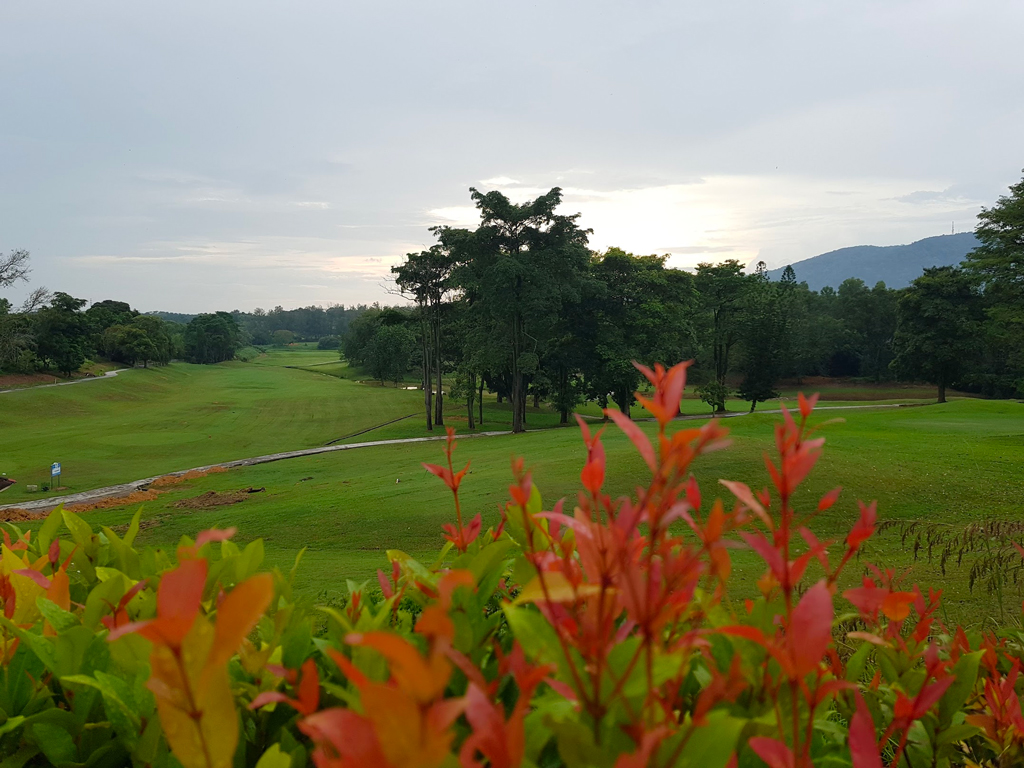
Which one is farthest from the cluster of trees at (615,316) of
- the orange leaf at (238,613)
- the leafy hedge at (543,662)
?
the orange leaf at (238,613)

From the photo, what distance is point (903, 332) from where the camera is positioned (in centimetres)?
3944

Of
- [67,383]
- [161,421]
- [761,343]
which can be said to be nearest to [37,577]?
[761,343]

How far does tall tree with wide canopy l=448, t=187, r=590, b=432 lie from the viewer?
26.4 meters

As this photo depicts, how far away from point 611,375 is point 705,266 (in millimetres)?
14098

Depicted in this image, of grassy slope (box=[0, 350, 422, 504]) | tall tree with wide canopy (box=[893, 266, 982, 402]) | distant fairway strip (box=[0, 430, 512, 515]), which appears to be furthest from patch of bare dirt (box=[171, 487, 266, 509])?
tall tree with wide canopy (box=[893, 266, 982, 402])

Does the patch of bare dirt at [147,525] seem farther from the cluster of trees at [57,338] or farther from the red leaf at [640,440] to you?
the cluster of trees at [57,338]

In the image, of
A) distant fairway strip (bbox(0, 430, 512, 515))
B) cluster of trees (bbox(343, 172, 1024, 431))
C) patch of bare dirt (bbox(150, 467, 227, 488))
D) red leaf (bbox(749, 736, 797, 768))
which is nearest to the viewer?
red leaf (bbox(749, 736, 797, 768))

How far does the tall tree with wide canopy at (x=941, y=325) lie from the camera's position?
122 ft

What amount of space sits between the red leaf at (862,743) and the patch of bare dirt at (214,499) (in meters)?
17.1

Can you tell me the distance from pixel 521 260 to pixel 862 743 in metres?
26.2

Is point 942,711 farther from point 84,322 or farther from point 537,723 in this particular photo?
point 84,322

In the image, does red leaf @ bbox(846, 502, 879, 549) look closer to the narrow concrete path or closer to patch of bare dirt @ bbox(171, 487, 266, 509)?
patch of bare dirt @ bbox(171, 487, 266, 509)

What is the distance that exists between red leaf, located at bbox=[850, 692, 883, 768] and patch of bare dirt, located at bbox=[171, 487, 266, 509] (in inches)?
675

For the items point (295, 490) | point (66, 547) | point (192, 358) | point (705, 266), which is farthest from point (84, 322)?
point (66, 547)
